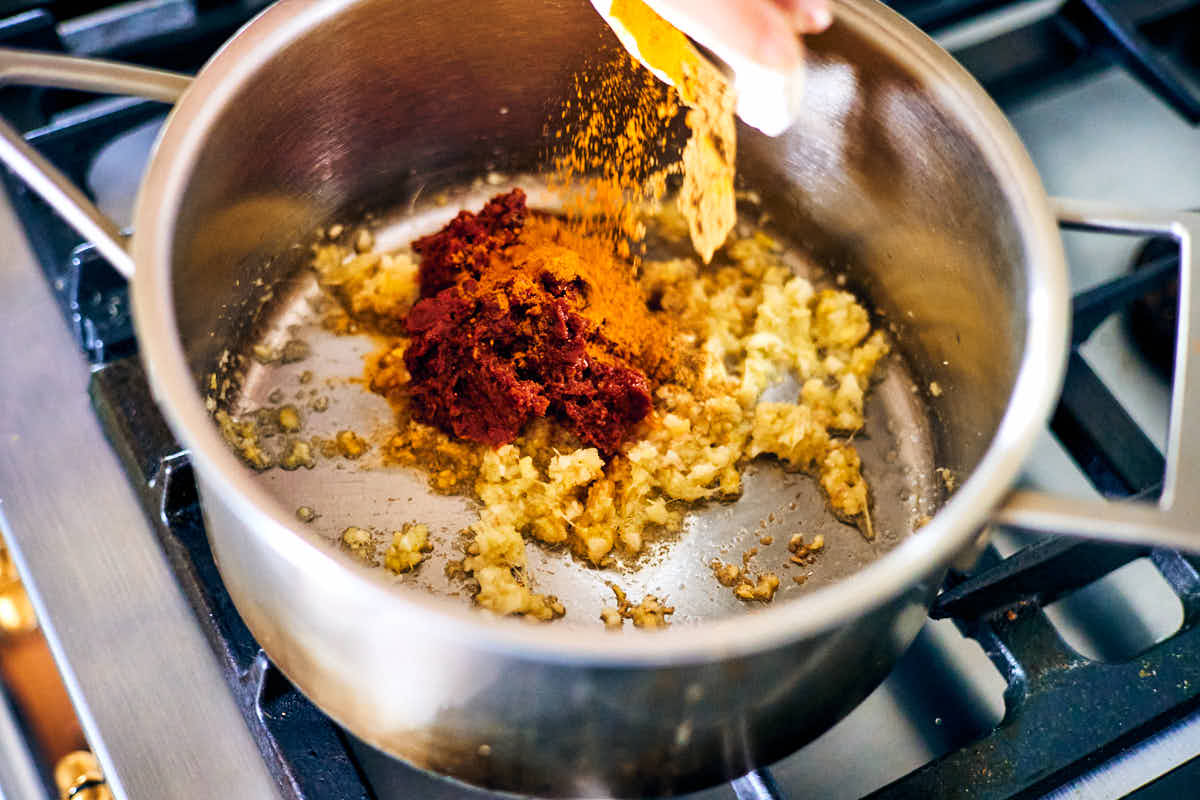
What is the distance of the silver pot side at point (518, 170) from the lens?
531mm

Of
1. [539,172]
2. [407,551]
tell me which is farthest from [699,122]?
[407,551]

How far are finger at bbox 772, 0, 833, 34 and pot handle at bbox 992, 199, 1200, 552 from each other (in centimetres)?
20

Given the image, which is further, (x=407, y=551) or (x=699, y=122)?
(x=699, y=122)

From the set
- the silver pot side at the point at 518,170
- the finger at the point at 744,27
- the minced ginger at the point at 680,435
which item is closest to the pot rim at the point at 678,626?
the silver pot side at the point at 518,170

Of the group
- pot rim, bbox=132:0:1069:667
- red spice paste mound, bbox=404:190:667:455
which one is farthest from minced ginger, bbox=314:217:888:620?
pot rim, bbox=132:0:1069:667

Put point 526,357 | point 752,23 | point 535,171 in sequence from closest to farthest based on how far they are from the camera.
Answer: point 752,23 < point 526,357 < point 535,171

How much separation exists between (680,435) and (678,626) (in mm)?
246

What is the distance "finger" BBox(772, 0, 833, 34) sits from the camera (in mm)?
733

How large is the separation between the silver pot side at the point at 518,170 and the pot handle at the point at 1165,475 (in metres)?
0.02

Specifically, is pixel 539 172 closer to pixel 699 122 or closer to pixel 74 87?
pixel 699 122

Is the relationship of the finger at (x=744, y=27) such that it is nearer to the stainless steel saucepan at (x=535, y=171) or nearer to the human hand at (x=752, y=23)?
the human hand at (x=752, y=23)

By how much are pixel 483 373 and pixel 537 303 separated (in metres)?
0.07

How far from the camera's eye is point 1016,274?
71 centimetres

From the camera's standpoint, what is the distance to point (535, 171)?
103 centimetres
